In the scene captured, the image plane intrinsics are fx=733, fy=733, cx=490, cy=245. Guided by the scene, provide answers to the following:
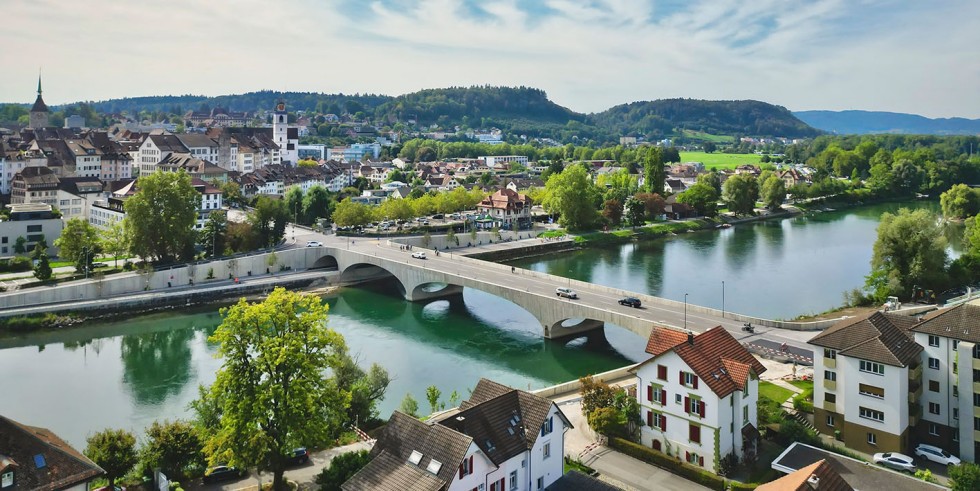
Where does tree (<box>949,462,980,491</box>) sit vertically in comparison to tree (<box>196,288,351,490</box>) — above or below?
below

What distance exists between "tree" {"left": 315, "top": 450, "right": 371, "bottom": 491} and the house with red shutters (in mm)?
8728

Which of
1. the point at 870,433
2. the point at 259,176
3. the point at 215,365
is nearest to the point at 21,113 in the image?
the point at 259,176

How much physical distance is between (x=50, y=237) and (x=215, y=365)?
86.7ft

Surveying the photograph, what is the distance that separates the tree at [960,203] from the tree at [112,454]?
8325cm

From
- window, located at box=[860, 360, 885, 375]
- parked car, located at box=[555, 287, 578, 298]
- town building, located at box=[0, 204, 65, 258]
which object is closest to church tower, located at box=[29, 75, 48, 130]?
town building, located at box=[0, 204, 65, 258]

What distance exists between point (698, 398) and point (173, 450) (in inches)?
555

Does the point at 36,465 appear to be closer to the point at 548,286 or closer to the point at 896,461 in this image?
the point at 896,461

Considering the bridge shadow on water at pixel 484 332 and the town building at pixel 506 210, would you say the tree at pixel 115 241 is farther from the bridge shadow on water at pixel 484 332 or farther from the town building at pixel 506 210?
the town building at pixel 506 210

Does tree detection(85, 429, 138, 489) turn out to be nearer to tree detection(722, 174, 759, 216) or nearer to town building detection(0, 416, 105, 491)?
town building detection(0, 416, 105, 491)

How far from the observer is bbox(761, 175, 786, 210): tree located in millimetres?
95438

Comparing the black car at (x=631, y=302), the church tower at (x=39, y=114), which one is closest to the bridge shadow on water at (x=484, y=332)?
the black car at (x=631, y=302)

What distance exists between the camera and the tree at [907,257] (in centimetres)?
3931

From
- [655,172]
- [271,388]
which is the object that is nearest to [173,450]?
[271,388]

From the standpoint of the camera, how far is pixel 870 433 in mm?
21312
